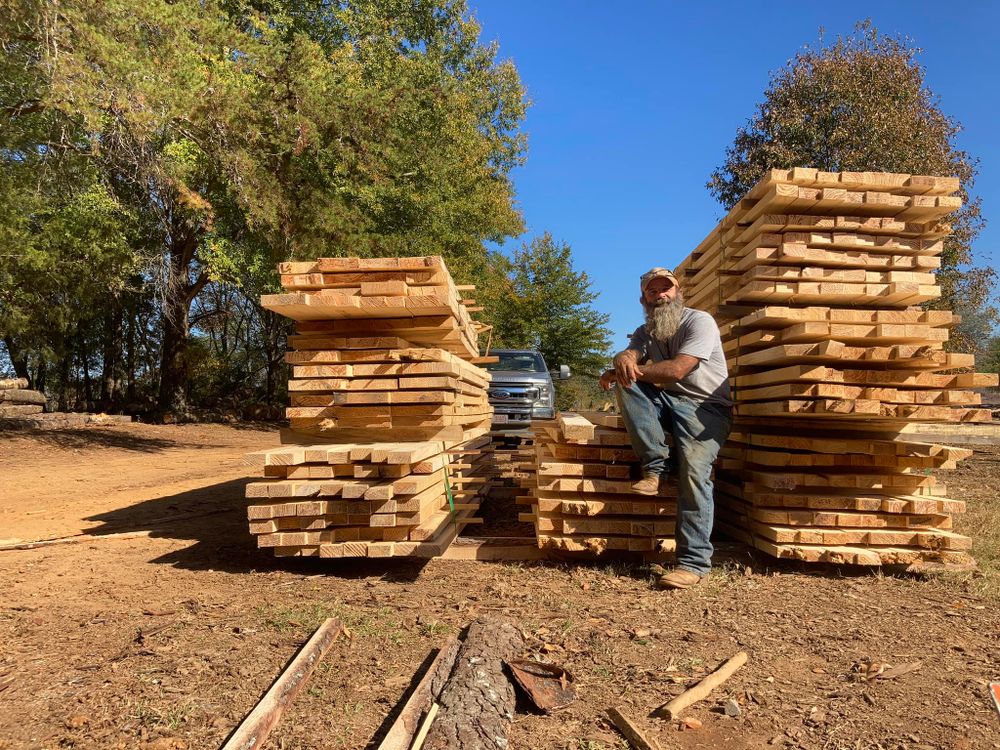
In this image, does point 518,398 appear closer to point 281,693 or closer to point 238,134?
point 238,134

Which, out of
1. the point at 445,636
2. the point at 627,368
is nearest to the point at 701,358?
the point at 627,368

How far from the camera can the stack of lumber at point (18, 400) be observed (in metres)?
16.6

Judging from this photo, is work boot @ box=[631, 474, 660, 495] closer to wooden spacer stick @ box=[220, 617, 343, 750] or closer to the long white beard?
the long white beard

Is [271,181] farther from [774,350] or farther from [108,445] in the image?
[774,350]

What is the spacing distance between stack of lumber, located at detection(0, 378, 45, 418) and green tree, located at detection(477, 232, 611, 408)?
21142mm

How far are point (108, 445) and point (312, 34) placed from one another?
16.2 m

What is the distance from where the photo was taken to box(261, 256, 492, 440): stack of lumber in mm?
5477

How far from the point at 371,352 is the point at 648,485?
2597 mm

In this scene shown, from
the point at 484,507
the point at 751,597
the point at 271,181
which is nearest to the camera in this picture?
the point at 751,597

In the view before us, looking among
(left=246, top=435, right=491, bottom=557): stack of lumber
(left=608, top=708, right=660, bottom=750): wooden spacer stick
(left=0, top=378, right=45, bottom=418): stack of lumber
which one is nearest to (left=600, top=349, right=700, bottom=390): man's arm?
(left=246, top=435, right=491, bottom=557): stack of lumber

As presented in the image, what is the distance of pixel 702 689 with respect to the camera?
3.11 metres

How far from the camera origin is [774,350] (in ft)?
16.4

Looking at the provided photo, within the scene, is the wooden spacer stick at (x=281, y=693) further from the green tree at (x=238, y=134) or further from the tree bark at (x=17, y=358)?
the tree bark at (x=17, y=358)

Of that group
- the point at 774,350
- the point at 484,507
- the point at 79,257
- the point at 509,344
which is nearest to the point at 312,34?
the point at 79,257
